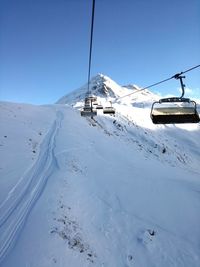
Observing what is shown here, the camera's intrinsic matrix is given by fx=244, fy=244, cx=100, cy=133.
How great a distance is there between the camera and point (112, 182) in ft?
61.6

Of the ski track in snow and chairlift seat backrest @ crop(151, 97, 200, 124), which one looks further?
chairlift seat backrest @ crop(151, 97, 200, 124)

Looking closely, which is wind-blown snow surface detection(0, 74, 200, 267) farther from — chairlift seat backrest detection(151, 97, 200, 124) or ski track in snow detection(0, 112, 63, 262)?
chairlift seat backrest detection(151, 97, 200, 124)

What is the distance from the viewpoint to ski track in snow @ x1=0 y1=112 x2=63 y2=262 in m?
10.3

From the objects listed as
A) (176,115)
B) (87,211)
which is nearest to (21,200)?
(87,211)

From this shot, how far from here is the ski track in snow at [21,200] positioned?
404 inches

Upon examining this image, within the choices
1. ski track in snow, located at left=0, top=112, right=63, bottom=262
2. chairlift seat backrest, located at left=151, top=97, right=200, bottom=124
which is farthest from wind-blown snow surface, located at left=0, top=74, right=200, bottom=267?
chairlift seat backrest, located at left=151, top=97, right=200, bottom=124

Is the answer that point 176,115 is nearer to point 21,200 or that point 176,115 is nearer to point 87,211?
point 87,211

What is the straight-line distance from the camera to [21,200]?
13.0 metres

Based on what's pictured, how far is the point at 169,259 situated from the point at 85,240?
424cm

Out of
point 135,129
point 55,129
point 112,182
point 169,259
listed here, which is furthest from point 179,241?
point 135,129

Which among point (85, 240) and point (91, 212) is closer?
Answer: point (85, 240)

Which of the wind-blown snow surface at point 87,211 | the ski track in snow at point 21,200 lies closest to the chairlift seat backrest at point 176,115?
the wind-blown snow surface at point 87,211

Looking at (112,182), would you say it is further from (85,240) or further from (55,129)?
(55,129)

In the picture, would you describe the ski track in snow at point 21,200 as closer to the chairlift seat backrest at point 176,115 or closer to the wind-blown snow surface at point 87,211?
the wind-blown snow surface at point 87,211
